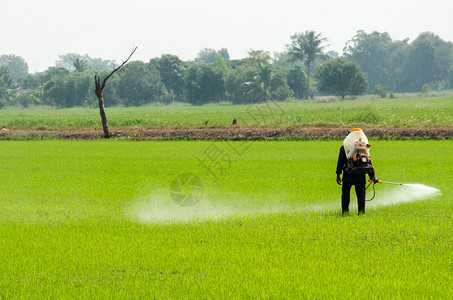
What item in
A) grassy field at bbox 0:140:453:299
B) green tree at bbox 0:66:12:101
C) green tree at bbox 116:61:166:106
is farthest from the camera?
green tree at bbox 0:66:12:101

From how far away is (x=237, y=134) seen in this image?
26.9 m

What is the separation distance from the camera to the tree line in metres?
74.4

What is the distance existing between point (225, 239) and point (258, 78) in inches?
2614

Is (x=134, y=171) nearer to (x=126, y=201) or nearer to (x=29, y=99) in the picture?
(x=126, y=201)

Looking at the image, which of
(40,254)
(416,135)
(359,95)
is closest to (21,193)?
(40,254)

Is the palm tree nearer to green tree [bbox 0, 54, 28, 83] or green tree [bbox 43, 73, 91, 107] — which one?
green tree [bbox 43, 73, 91, 107]

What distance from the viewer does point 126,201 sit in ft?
31.7

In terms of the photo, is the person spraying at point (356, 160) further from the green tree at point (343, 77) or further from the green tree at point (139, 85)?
the green tree at point (139, 85)

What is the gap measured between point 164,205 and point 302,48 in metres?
80.5

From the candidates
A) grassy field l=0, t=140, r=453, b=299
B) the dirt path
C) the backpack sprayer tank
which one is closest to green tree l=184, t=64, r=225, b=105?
the dirt path

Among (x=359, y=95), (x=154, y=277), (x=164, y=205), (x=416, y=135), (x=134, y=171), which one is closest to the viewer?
(x=154, y=277)

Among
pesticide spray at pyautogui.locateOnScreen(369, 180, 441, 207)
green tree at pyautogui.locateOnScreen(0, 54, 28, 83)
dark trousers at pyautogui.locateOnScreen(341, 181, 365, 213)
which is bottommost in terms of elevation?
pesticide spray at pyautogui.locateOnScreen(369, 180, 441, 207)

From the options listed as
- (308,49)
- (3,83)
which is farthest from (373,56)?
(3,83)

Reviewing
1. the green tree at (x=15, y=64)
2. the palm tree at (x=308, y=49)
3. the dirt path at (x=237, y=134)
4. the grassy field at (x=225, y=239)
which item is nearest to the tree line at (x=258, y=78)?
the palm tree at (x=308, y=49)
